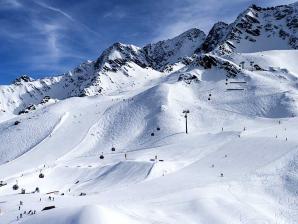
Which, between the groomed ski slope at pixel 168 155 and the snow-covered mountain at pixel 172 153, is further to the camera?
the snow-covered mountain at pixel 172 153

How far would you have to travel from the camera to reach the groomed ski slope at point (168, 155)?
31953mm

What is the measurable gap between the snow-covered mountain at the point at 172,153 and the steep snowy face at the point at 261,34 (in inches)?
1651

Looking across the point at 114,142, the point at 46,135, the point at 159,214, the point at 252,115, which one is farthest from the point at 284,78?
the point at 159,214

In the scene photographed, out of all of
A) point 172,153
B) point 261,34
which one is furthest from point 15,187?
point 261,34

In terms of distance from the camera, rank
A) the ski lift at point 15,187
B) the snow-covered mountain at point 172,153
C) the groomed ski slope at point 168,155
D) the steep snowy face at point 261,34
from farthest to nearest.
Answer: the steep snowy face at point 261,34 < the ski lift at point 15,187 < the snow-covered mountain at point 172,153 < the groomed ski slope at point 168,155

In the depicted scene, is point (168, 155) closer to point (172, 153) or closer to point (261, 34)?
point (172, 153)

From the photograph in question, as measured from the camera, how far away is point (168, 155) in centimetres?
5653

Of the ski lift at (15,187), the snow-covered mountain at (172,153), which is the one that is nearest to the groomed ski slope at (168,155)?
the snow-covered mountain at (172,153)

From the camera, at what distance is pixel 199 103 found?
90.2 m

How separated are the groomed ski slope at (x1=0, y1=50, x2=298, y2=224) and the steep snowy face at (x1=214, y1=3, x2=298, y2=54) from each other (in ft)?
179

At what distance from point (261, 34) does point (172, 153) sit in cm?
14257

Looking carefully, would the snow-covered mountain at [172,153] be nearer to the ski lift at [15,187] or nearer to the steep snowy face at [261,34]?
the ski lift at [15,187]

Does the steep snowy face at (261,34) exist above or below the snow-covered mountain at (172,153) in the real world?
above

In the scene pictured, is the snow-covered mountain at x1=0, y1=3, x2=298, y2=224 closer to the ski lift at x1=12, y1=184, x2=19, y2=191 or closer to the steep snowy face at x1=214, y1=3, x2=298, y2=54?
the ski lift at x1=12, y1=184, x2=19, y2=191
